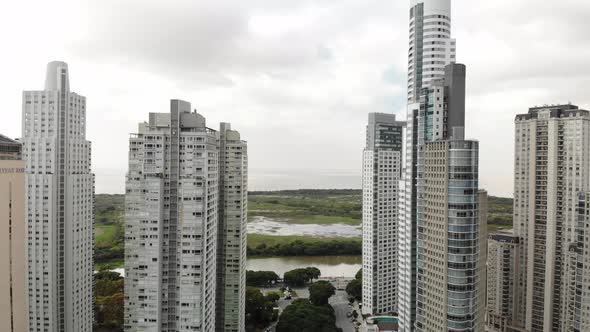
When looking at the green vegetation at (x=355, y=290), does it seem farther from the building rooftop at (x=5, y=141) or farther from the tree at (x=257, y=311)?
the building rooftop at (x=5, y=141)

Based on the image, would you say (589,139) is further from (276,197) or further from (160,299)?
(276,197)

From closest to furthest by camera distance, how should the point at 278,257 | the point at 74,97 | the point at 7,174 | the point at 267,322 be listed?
the point at 7,174 < the point at 74,97 < the point at 267,322 < the point at 278,257

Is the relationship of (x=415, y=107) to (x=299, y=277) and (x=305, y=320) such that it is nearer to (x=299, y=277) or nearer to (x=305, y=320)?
(x=305, y=320)

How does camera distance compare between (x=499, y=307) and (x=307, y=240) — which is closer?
(x=499, y=307)

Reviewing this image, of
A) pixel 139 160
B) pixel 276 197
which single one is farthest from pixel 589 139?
pixel 276 197

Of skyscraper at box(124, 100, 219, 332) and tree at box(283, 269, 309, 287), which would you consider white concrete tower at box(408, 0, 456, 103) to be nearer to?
skyscraper at box(124, 100, 219, 332)

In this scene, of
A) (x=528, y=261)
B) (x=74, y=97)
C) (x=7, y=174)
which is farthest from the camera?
(x=528, y=261)

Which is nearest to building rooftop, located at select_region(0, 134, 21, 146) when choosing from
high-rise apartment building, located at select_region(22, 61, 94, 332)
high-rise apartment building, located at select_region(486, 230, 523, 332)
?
high-rise apartment building, located at select_region(22, 61, 94, 332)

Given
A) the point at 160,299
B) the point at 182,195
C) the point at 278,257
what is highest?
the point at 182,195
